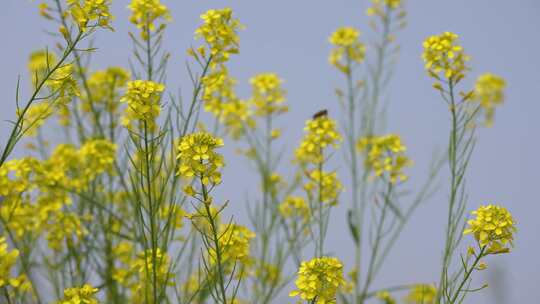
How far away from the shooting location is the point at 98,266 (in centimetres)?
306

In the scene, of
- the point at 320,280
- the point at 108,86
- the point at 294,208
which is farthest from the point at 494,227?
the point at 108,86

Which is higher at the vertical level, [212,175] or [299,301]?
[212,175]

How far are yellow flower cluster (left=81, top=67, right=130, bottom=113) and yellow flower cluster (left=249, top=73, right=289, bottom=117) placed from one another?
34.2 inches

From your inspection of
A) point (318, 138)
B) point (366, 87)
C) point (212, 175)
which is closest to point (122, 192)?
point (318, 138)

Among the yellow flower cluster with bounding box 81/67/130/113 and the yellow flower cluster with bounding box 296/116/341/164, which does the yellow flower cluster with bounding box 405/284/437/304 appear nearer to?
the yellow flower cluster with bounding box 296/116/341/164

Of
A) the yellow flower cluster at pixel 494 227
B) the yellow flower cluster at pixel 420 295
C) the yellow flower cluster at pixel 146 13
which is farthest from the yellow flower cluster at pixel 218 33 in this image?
the yellow flower cluster at pixel 420 295

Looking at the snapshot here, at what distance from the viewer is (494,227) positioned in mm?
1992

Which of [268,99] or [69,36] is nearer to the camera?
[69,36]

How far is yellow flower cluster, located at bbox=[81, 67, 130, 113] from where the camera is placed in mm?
3621

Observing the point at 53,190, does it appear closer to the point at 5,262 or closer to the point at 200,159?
the point at 5,262

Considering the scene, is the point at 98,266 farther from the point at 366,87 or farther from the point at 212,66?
the point at 366,87

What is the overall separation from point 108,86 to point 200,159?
2058 mm

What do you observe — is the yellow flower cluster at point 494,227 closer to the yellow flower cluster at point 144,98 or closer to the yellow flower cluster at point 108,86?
the yellow flower cluster at point 144,98

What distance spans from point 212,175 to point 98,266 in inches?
58.2
